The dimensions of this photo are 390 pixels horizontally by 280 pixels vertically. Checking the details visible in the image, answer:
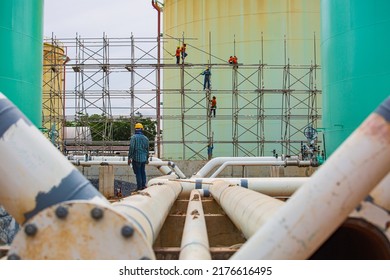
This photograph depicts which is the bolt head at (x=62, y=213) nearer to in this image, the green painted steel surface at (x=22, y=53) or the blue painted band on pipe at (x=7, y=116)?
the blue painted band on pipe at (x=7, y=116)

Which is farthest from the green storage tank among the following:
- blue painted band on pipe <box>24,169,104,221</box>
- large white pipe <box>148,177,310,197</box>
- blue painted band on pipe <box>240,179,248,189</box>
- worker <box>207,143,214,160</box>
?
blue painted band on pipe <box>24,169,104,221</box>

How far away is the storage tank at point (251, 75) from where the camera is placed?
57.8 ft

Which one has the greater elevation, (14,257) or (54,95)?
(54,95)

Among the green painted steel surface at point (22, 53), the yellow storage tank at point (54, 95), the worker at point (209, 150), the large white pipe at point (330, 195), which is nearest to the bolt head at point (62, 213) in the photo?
the large white pipe at point (330, 195)

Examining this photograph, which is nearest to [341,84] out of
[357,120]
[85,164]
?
[357,120]

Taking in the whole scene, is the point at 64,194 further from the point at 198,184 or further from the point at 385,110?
the point at 198,184

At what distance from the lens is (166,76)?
19484mm

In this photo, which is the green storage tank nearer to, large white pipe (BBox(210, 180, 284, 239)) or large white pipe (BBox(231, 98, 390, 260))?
large white pipe (BBox(210, 180, 284, 239))

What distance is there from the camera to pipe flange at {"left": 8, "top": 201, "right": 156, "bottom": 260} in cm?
182

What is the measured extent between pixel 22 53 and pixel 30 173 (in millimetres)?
9117

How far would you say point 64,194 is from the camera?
A: 1995 millimetres

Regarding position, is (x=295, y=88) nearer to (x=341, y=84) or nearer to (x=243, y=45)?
(x=243, y=45)

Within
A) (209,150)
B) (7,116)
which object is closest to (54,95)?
(209,150)

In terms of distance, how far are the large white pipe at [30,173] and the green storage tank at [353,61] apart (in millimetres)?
8639
